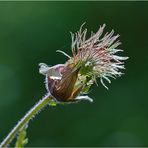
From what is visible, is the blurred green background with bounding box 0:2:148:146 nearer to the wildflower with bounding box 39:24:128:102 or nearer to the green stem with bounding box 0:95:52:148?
the wildflower with bounding box 39:24:128:102

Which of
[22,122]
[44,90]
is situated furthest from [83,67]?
[44,90]

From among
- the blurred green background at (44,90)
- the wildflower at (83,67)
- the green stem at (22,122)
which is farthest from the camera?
the blurred green background at (44,90)

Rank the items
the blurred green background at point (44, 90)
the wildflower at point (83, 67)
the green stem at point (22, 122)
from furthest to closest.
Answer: the blurred green background at point (44, 90)
the wildflower at point (83, 67)
the green stem at point (22, 122)

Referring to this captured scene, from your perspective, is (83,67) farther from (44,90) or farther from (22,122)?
(44,90)

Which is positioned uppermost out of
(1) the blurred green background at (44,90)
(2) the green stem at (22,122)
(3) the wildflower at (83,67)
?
(3) the wildflower at (83,67)

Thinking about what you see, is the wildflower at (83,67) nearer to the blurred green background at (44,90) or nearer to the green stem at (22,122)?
the green stem at (22,122)

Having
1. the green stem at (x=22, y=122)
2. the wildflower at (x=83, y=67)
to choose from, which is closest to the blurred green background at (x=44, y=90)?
the wildflower at (x=83, y=67)
